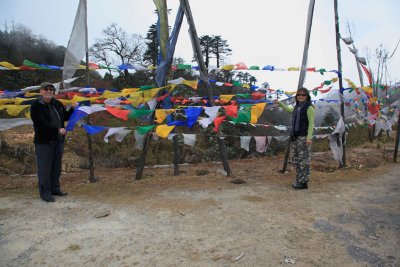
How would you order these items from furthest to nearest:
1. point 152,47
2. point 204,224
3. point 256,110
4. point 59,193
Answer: point 152,47 → point 256,110 → point 59,193 → point 204,224

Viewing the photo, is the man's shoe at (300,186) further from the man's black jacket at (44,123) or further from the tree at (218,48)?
the tree at (218,48)

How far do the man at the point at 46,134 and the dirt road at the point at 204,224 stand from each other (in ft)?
1.20

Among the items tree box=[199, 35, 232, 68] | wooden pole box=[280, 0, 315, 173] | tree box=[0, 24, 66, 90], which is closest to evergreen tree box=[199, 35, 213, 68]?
tree box=[199, 35, 232, 68]

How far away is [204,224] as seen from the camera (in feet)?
13.2

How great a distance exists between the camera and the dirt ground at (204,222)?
323 cm

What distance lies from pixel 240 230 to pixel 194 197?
1.50 m

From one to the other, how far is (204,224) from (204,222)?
67 mm

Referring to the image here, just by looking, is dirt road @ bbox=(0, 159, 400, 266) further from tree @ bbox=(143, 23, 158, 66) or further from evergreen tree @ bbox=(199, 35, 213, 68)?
evergreen tree @ bbox=(199, 35, 213, 68)

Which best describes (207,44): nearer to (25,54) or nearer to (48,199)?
(25,54)

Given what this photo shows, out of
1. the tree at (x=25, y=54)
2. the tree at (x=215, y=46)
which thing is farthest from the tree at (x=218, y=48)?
the tree at (x=25, y=54)

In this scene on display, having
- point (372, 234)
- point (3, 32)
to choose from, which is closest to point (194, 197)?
point (372, 234)

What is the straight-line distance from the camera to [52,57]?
20.7m

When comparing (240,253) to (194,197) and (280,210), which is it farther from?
(194,197)

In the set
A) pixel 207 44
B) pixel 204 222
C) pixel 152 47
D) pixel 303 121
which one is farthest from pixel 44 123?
pixel 207 44
